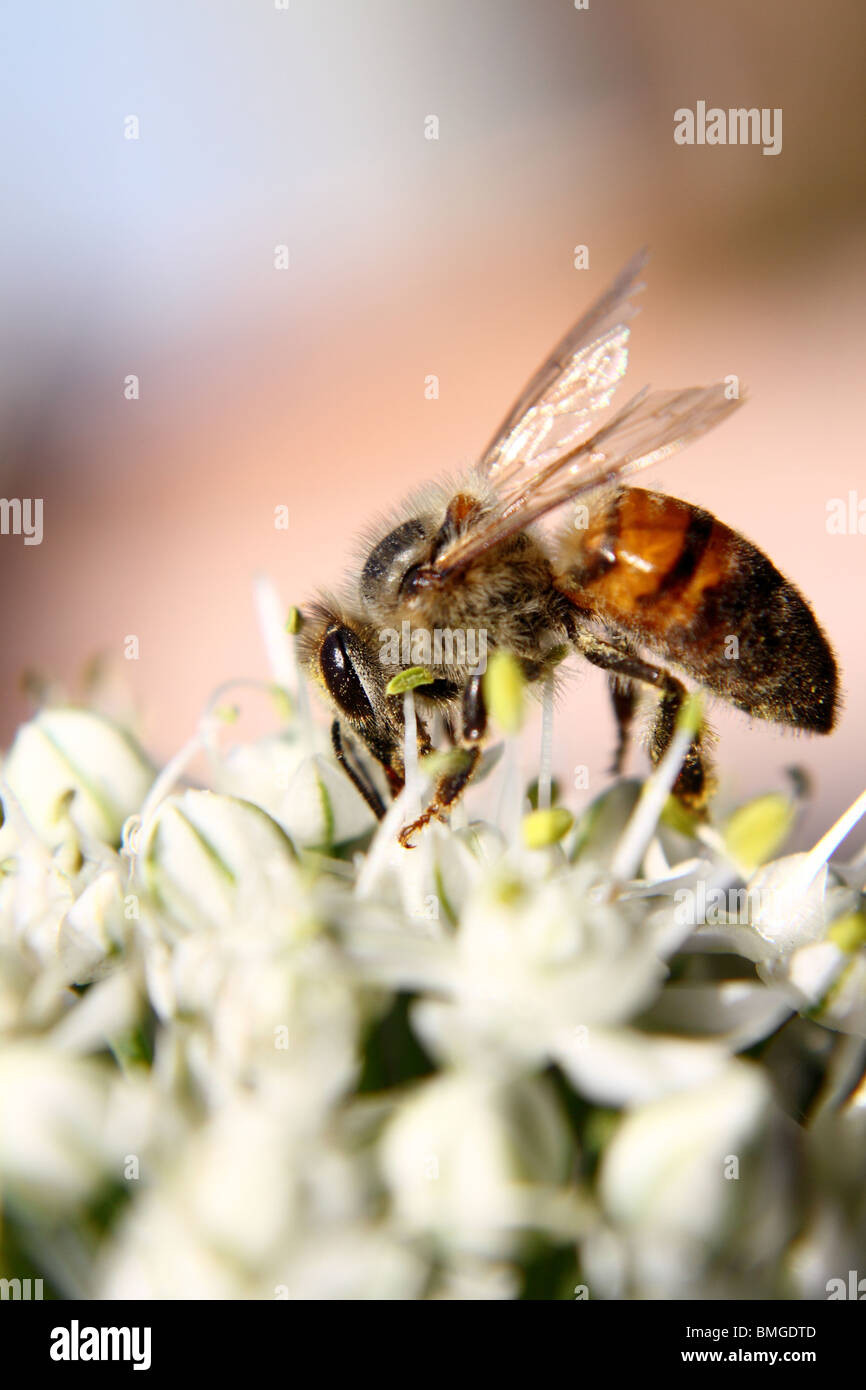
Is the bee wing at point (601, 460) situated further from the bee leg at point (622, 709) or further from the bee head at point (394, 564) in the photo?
the bee leg at point (622, 709)

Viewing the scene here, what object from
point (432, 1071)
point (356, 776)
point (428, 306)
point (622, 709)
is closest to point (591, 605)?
point (622, 709)

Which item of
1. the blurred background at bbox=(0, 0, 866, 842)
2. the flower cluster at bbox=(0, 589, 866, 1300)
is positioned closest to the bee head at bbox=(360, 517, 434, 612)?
the flower cluster at bbox=(0, 589, 866, 1300)

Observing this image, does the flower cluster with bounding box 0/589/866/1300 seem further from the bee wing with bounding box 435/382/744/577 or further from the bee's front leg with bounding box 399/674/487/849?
the bee wing with bounding box 435/382/744/577

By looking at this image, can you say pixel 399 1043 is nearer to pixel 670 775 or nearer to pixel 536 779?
pixel 670 775

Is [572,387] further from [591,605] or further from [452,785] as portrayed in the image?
[452,785]
